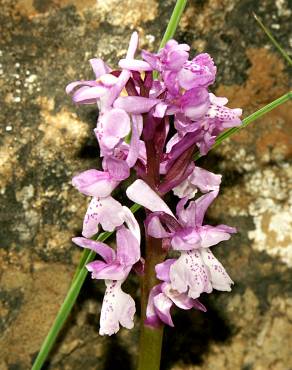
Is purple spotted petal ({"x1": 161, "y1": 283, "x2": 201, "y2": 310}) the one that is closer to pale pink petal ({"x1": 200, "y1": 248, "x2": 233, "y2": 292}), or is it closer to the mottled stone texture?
pale pink petal ({"x1": 200, "y1": 248, "x2": 233, "y2": 292})

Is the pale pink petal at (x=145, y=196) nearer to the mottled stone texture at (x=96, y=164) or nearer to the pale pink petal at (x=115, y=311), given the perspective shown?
the pale pink petal at (x=115, y=311)

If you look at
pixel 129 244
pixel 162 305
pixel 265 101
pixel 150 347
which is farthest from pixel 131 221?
pixel 265 101

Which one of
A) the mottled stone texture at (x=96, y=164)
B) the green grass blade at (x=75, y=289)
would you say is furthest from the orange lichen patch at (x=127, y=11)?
the green grass blade at (x=75, y=289)

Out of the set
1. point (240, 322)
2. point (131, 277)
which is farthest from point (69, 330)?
point (240, 322)

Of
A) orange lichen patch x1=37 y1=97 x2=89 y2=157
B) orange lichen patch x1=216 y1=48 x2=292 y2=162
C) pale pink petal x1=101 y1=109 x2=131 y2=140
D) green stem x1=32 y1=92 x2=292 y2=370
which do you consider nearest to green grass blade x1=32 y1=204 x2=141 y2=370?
green stem x1=32 y1=92 x2=292 y2=370

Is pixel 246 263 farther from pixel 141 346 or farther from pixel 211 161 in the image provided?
pixel 141 346
